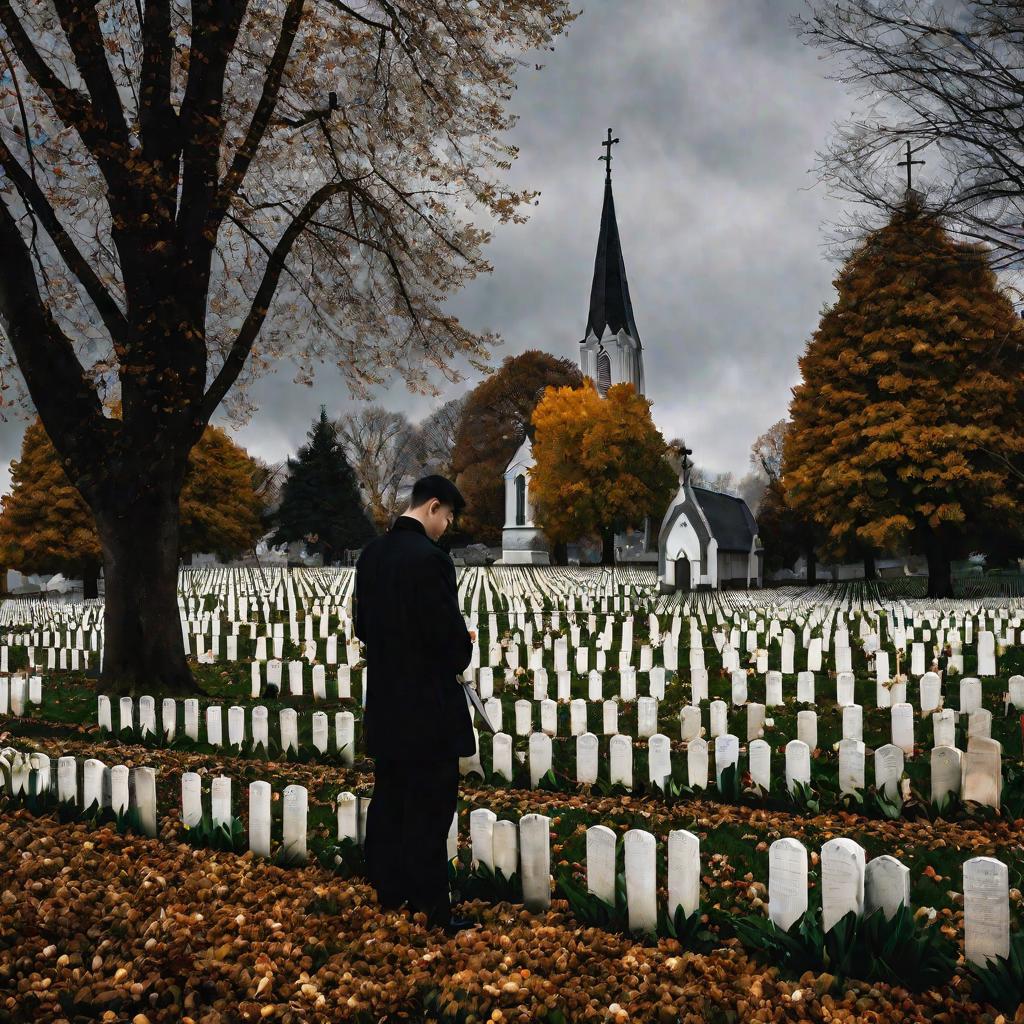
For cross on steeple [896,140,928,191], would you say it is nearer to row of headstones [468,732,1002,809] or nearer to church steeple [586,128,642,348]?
row of headstones [468,732,1002,809]

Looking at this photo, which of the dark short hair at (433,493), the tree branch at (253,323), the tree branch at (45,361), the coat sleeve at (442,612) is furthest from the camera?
the tree branch at (253,323)

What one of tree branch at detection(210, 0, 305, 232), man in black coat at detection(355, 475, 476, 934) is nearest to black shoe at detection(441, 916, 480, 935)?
man in black coat at detection(355, 475, 476, 934)

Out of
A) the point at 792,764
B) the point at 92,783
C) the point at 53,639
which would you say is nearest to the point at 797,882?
the point at 792,764

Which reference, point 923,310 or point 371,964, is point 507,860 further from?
point 923,310

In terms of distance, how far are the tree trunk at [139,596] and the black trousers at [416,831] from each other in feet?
22.3

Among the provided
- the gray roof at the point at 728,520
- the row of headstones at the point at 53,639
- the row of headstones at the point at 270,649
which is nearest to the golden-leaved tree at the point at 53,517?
the row of headstones at the point at 53,639

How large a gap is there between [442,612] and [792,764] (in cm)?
305

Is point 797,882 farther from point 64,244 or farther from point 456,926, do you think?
point 64,244

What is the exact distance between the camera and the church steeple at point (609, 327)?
65.5 metres

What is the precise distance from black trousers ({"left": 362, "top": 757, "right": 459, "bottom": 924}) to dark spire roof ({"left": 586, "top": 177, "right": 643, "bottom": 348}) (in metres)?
64.0

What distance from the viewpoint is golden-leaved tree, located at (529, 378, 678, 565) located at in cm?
4003

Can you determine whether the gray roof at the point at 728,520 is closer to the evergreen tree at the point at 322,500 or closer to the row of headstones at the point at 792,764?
the evergreen tree at the point at 322,500

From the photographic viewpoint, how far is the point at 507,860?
3.96 metres

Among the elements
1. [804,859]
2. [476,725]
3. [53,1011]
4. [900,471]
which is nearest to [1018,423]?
[900,471]
